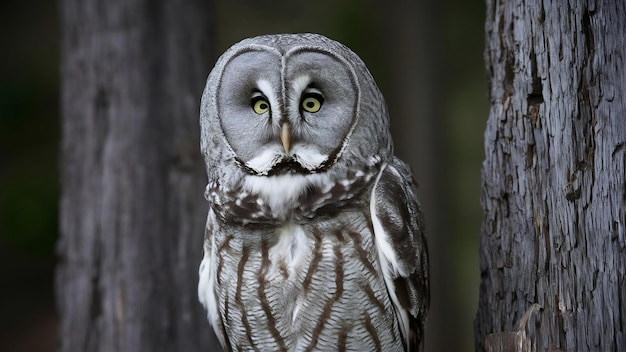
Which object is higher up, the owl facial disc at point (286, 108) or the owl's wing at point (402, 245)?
the owl facial disc at point (286, 108)

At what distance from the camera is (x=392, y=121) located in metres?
5.07

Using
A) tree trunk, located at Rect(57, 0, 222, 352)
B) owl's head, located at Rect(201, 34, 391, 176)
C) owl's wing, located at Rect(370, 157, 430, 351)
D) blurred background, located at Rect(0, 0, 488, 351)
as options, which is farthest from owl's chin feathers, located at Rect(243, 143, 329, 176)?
blurred background, located at Rect(0, 0, 488, 351)

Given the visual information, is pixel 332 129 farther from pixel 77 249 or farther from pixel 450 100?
pixel 450 100

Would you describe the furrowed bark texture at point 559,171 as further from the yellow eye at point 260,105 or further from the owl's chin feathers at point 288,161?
the yellow eye at point 260,105

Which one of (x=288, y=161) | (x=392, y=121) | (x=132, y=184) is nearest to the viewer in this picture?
(x=288, y=161)

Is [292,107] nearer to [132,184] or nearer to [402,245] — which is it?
[402,245]

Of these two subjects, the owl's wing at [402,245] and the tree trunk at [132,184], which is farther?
the tree trunk at [132,184]

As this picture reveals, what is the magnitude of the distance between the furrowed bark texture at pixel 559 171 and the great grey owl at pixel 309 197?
36cm

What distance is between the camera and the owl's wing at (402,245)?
2.50m

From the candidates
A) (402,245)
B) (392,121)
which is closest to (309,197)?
(402,245)

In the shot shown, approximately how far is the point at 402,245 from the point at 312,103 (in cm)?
56

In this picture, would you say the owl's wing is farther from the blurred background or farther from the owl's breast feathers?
the blurred background

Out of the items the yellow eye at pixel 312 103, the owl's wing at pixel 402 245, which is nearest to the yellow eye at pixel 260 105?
the yellow eye at pixel 312 103

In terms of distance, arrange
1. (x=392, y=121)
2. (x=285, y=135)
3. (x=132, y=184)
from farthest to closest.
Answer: (x=392, y=121) → (x=132, y=184) → (x=285, y=135)
